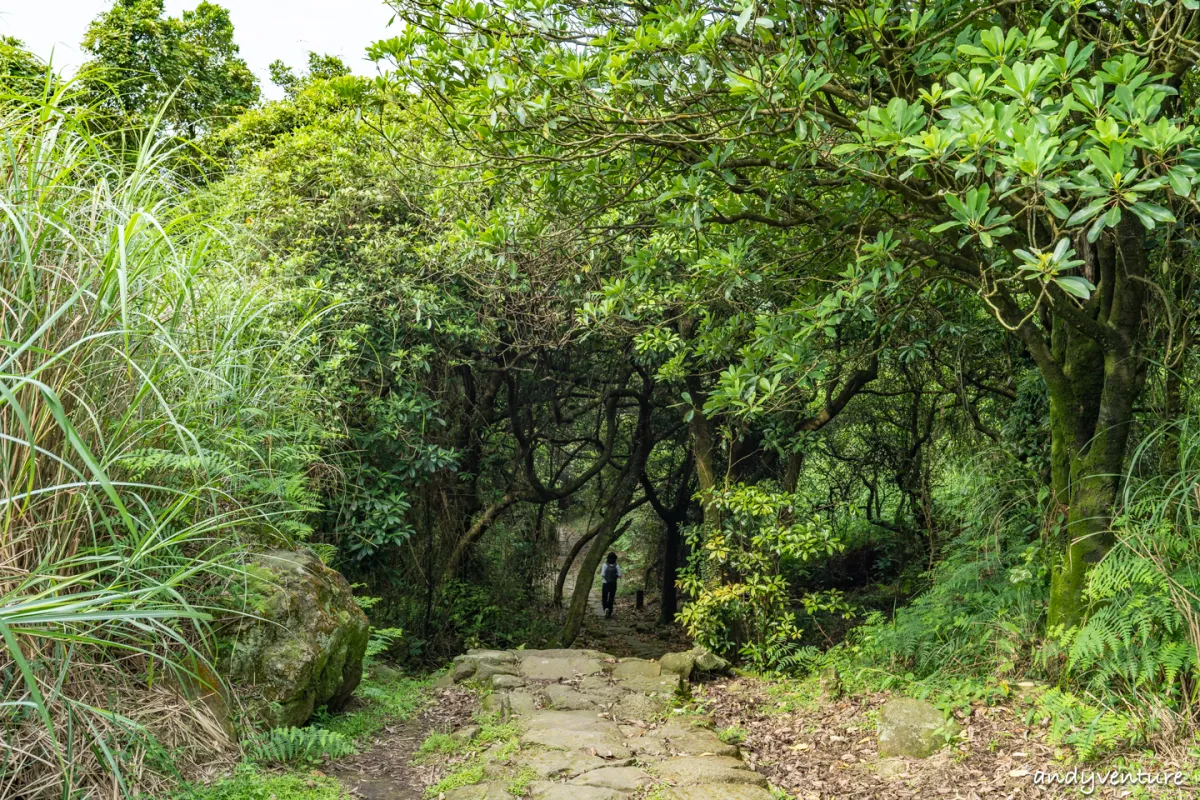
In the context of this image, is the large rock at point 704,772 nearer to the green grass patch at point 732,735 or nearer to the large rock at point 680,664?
the green grass patch at point 732,735

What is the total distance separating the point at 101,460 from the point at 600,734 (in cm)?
342

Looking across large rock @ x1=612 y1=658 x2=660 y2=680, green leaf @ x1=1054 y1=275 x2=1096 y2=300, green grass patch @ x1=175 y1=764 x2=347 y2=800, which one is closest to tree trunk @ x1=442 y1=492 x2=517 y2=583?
large rock @ x1=612 y1=658 x2=660 y2=680

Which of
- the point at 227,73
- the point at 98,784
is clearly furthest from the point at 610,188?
the point at 227,73

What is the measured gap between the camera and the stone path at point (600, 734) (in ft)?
13.5

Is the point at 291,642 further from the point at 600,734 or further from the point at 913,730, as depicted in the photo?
the point at 913,730

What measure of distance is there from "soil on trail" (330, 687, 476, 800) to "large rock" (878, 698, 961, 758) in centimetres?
252

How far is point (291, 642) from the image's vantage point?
4.34 meters

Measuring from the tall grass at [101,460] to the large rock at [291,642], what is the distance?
0.31 metres

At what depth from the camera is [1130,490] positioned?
4.32 metres

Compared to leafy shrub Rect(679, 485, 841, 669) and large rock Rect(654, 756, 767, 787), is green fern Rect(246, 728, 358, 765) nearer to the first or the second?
large rock Rect(654, 756, 767, 787)

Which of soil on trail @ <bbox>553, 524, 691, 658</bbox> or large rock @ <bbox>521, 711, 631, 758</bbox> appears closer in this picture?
large rock @ <bbox>521, 711, 631, 758</bbox>

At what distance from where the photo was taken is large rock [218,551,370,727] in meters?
4.07

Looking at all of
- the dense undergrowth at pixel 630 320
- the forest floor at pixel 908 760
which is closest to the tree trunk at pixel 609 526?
the dense undergrowth at pixel 630 320

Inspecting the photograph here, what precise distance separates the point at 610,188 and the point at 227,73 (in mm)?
13959
